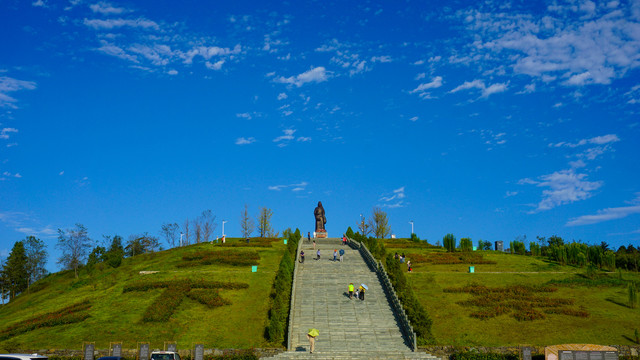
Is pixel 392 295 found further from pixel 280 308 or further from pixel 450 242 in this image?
pixel 450 242

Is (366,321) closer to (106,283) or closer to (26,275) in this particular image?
(106,283)

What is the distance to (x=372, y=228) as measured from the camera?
346 feet

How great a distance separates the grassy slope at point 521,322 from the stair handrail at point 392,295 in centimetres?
209

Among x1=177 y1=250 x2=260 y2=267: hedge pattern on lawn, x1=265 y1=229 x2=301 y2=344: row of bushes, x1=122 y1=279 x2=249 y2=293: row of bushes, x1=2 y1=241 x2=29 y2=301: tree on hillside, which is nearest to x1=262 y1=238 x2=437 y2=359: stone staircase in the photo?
x1=265 y1=229 x2=301 y2=344: row of bushes

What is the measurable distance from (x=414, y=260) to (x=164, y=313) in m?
31.9

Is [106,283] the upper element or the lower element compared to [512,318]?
upper

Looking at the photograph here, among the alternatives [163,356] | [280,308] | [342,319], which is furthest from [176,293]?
[163,356]

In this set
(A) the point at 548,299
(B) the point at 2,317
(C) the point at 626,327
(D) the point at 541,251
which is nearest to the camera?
(C) the point at 626,327

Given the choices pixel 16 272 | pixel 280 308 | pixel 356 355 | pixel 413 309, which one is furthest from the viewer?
pixel 16 272

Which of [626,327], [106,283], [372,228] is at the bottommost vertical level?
[626,327]

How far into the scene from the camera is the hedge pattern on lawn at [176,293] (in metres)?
38.4

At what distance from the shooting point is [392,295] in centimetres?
4116

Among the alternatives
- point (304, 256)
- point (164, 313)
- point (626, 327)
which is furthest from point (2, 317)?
point (626, 327)

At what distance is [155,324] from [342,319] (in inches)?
553
